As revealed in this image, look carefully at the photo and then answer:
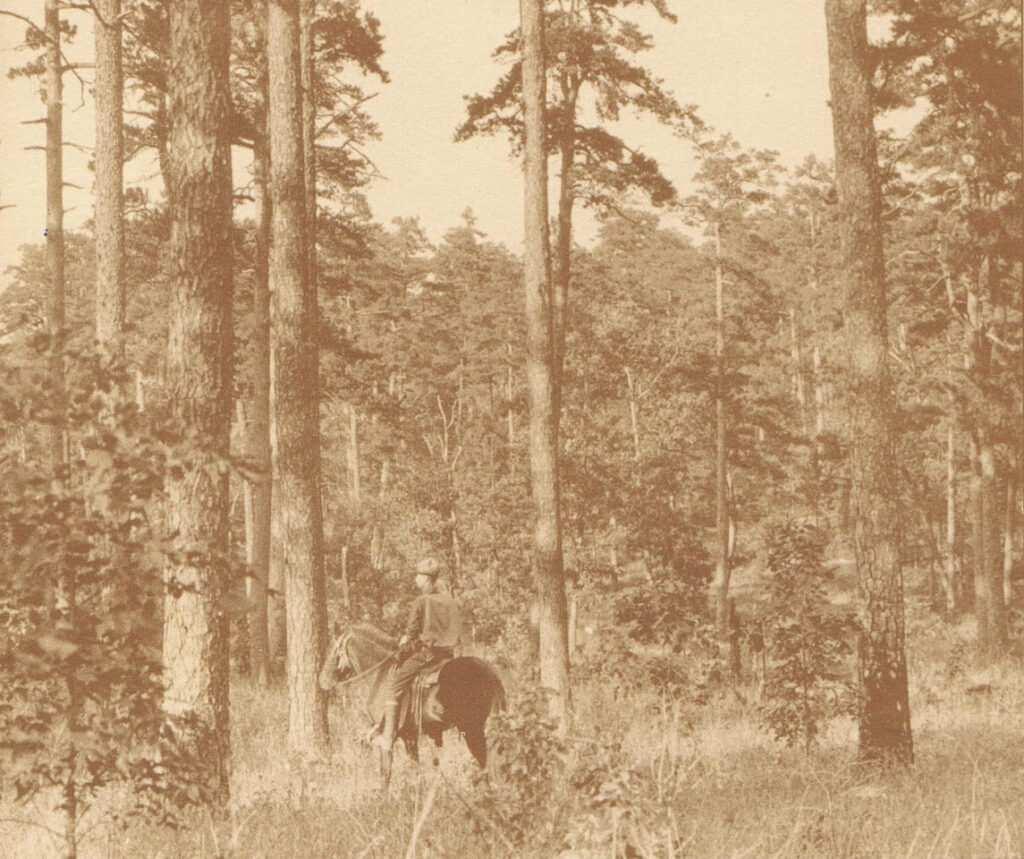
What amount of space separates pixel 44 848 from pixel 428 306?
157 ft

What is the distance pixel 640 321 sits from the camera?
39.0 meters

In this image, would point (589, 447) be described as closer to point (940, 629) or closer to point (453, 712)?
point (940, 629)

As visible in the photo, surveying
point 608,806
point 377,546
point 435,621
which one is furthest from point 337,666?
point 377,546

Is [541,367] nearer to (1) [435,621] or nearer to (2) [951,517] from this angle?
(1) [435,621]

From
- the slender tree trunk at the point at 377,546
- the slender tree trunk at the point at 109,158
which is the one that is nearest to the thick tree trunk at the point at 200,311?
the slender tree trunk at the point at 109,158

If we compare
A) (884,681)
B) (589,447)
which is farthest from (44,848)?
(589,447)

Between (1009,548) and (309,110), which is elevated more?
(309,110)

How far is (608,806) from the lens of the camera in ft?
18.7

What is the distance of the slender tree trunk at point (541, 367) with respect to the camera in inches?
502

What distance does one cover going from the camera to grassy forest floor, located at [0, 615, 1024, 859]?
19.9ft

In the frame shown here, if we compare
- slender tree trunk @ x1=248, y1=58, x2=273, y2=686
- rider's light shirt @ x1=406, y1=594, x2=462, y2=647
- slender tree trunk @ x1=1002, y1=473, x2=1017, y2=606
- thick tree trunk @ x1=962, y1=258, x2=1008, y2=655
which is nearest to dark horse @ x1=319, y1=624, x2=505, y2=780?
rider's light shirt @ x1=406, y1=594, x2=462, y2=647

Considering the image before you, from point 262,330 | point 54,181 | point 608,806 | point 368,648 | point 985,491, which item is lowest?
point 608,806

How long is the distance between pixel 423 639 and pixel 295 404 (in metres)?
2.74

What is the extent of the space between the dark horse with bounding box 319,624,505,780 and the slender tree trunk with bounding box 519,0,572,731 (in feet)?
6.29
